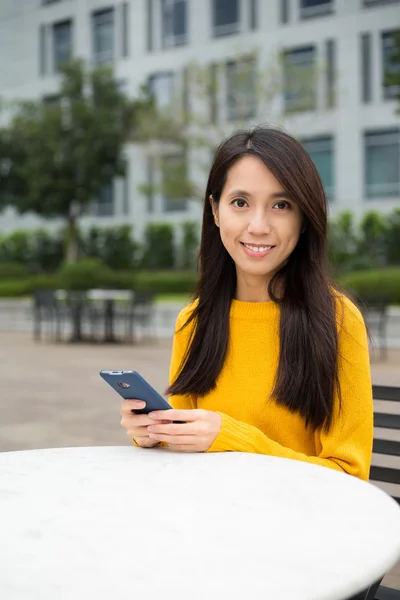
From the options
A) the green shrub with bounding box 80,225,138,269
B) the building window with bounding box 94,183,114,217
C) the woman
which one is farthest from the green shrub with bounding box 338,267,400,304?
the building window with bounding box 94,183,114,217

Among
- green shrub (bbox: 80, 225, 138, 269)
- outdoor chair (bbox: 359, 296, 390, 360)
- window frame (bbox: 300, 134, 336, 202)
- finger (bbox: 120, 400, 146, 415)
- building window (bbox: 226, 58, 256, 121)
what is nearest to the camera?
finger (bbox: 120, 400, 146, 415)

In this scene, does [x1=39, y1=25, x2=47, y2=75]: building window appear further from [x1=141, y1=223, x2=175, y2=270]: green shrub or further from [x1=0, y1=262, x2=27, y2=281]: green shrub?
[x1=0, y1=262, x2=27, y2=281]: green shrub

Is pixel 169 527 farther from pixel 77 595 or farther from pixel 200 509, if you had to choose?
pixel 77 595

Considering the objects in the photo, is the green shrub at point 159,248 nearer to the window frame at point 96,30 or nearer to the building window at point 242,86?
the building window at point 242,86

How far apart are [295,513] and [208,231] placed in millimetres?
1003

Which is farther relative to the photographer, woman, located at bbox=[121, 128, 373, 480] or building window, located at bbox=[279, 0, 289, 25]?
building window, located at bbox=[279, 0, 289, 25]

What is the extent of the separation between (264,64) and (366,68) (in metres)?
3.28

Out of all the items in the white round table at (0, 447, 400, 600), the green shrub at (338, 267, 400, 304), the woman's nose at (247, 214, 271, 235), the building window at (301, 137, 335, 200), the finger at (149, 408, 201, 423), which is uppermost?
the building window at (301, 137, 335, 200)

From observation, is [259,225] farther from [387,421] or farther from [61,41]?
[61,41]

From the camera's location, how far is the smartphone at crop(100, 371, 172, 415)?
6.11 ft

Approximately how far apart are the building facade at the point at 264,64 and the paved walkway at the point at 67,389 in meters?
11.9

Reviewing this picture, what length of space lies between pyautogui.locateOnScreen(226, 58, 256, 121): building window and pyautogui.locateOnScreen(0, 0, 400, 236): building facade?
0.06m

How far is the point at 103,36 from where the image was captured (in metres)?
33.2

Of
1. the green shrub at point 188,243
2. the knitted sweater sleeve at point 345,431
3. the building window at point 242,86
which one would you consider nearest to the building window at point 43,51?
the green shrub at point 188,243
